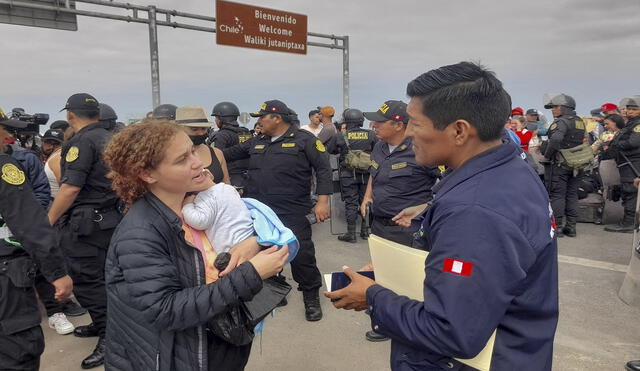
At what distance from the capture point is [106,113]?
15.2ft

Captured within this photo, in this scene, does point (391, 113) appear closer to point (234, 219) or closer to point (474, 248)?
point (234, 219)

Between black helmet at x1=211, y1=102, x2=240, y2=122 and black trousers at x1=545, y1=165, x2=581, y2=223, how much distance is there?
17.5 ft

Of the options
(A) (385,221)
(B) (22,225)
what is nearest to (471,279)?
(B) (22,225)

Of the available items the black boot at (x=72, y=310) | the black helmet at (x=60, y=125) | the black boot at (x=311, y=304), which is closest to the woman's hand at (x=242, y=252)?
the black boot at (x=311, y=304)

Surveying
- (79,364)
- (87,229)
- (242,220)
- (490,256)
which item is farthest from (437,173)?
(79,364)

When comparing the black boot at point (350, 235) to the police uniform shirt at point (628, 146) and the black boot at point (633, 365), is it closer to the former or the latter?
the black boot at point (633, 365)

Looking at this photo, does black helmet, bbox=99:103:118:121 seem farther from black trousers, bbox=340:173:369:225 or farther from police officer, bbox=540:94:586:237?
police officer, bbox=540:94:586:237

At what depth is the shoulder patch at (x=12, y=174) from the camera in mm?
2051

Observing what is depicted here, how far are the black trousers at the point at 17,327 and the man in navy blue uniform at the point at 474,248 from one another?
1.85m

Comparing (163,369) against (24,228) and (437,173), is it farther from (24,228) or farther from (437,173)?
(437,173)

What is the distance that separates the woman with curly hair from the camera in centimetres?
147

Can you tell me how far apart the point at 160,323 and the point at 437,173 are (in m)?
2.73

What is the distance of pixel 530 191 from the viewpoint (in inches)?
47.5

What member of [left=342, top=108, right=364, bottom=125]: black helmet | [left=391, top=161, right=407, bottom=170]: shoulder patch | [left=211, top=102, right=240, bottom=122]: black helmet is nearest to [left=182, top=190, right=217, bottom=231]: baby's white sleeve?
[left=391, top=161, right=407, bottom=170]: shoulder patch
